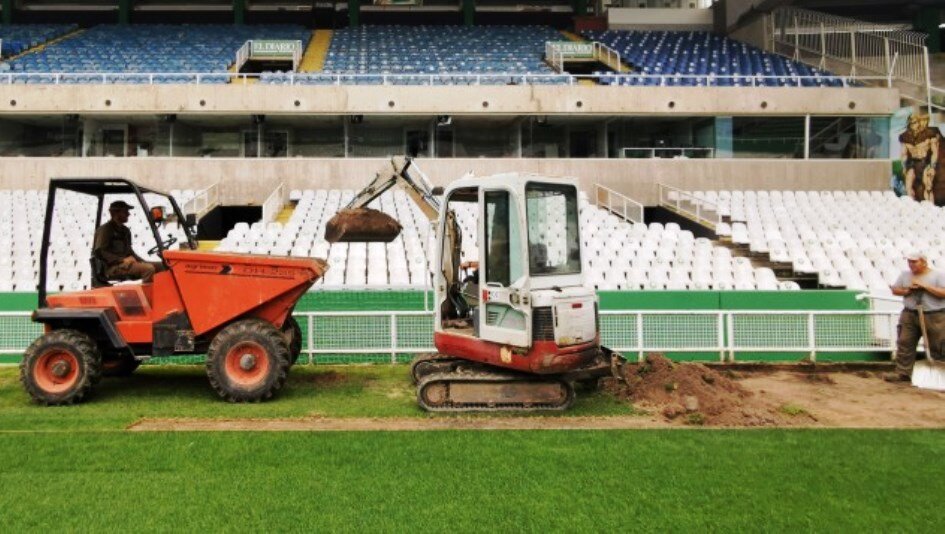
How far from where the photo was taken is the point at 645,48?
95.6 ft

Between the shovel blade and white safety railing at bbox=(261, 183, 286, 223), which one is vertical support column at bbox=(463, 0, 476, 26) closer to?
white safety railing at bbox=(261, 183, 286, 223)

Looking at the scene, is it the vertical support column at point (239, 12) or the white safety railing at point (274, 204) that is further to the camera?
the vertical support column at point (239, 12)

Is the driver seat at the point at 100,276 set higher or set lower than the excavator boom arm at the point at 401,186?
lower

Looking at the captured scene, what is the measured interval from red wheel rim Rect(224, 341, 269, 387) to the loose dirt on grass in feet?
2.42

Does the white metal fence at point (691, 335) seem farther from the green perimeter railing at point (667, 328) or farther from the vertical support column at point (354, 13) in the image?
the vertical support column at point (354, 13)

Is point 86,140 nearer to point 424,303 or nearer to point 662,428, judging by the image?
point 424,303

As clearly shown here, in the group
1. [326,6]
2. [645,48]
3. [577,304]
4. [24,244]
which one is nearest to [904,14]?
[645,48]

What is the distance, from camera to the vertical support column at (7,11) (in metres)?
32.3

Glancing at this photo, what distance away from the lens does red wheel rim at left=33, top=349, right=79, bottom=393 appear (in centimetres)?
684

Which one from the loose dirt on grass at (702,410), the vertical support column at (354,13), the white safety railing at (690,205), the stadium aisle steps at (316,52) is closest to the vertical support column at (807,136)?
the white safety railing at (690,205)

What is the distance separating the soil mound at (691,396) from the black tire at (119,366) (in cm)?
594

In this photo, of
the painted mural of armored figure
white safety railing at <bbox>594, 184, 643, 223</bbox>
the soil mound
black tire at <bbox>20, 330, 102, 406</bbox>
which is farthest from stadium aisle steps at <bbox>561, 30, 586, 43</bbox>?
black tire at <bbox>20, 330, 102, 406</bbox>

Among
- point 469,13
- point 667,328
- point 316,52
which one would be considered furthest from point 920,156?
point 316,52

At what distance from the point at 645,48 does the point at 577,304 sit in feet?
84.7
